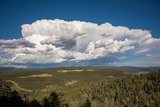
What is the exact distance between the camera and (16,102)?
106m

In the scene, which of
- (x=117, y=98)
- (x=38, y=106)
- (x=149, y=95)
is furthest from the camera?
(x=117, y=98)

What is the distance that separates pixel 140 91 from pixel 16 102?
8855 centimetres

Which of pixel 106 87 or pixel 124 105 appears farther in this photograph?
pixel 106 87

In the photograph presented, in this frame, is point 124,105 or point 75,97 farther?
point 75,97

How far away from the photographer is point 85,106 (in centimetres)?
14375

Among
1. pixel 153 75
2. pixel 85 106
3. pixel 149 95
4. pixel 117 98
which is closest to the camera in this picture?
pixel 85 106

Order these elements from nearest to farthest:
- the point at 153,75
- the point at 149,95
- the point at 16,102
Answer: the point at 16,102 → the point at 149,95 → the point at 153,75

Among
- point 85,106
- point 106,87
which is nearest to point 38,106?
point 85,106

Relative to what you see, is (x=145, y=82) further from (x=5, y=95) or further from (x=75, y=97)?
(x=5, y=95)

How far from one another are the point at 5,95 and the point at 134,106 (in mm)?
78604

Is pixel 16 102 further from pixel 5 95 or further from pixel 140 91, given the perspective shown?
pixel 140 91

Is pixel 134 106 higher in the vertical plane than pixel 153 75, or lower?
lower

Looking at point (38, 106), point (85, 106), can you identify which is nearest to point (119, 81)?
point (85, 106)

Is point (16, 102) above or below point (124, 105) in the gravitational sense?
above
